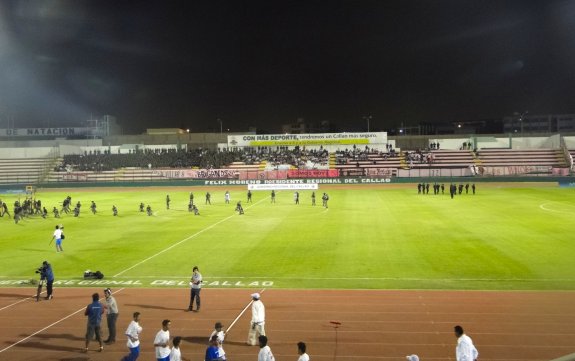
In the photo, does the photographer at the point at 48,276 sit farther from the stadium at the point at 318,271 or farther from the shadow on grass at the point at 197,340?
the shadow on grass at the point at 197,340

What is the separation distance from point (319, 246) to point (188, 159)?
6535 centimetres

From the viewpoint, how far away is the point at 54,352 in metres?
13.5

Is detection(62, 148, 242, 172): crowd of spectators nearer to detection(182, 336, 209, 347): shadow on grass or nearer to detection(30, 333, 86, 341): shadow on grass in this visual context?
detection(30, 333, 86, 341): shadow on grass

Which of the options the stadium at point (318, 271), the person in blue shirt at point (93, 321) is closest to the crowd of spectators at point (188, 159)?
the stadium at point (318, 271)

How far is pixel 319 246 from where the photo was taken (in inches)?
1091

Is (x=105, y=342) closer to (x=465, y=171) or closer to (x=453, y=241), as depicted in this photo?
(x=453, y=241)

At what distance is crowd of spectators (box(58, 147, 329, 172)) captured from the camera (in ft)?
288

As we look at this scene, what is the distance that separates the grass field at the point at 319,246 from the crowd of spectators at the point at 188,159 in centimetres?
4125

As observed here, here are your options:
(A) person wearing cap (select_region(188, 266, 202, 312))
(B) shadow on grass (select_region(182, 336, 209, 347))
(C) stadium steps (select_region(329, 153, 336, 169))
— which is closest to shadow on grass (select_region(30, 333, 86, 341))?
(B) shadow on grass (select_region(182, 336, 209, 347))

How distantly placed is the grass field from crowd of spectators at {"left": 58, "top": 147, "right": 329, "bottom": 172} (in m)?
41.2

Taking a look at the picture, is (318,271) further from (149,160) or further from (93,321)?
(149,160)

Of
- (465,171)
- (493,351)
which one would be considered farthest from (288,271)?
(465,171)

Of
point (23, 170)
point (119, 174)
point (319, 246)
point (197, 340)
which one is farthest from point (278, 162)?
point (197, 340)

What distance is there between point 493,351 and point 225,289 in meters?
10.0
